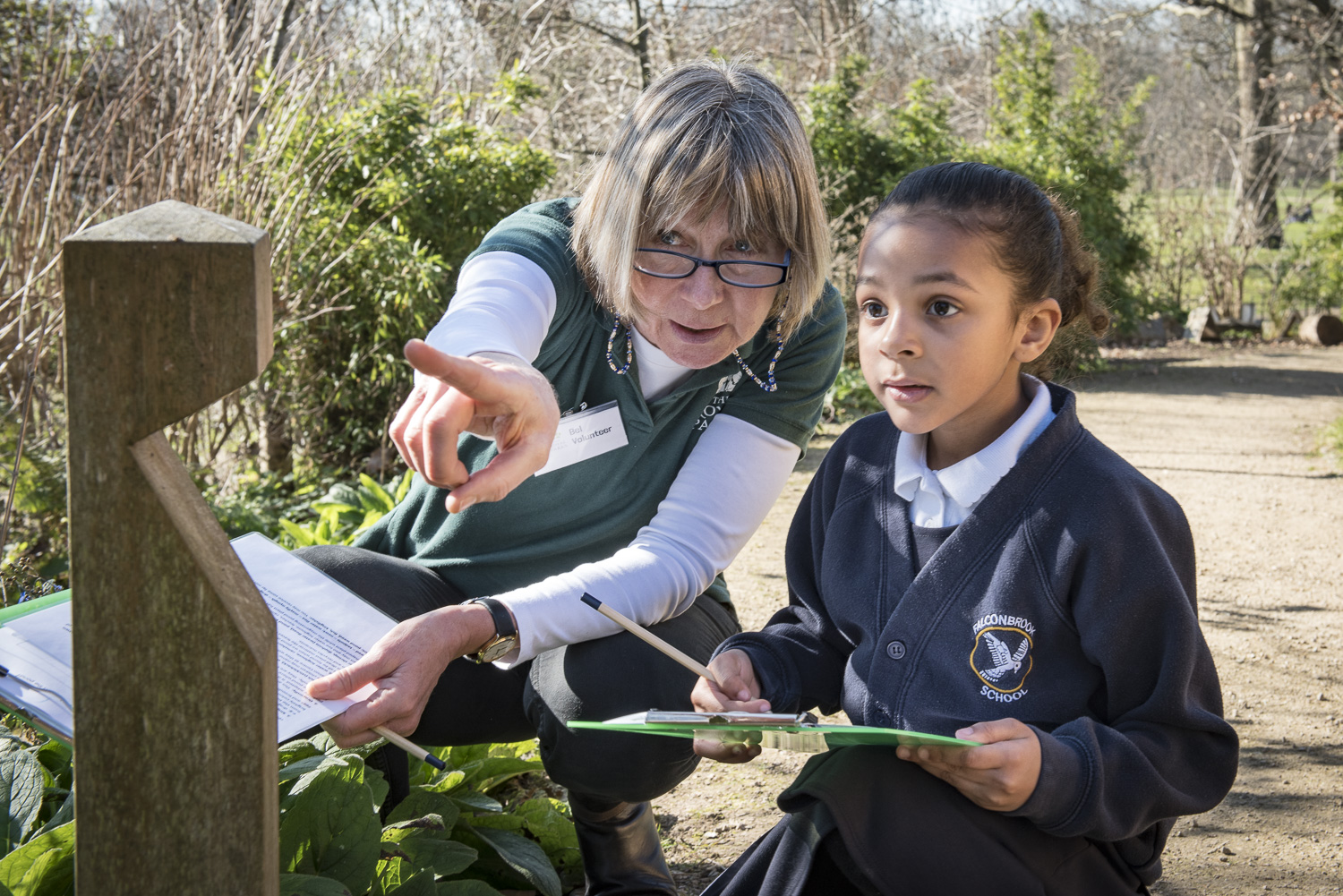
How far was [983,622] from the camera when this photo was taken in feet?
4.75

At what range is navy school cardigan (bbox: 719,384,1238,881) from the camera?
1.32 meters

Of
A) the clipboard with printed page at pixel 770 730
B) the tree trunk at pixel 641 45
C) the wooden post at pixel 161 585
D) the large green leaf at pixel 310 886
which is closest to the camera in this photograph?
the wooden post at pixel 161 585

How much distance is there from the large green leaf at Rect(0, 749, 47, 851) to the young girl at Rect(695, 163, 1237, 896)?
93 centimetres

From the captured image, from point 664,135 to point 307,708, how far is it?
1.03 m

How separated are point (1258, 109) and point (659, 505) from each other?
1588cm

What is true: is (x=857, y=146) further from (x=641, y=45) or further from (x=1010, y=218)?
(x=1010, y=218)

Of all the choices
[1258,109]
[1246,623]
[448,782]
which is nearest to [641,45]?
[1246,623]

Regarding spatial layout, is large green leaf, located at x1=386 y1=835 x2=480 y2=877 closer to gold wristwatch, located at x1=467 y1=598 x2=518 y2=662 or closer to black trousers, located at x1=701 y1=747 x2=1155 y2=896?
gold wristwatch, located at x1=467 y1=598 x2=518 y2=662

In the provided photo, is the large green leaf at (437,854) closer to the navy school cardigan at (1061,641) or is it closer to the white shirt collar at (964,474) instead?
the navy school cardigan at (1061,641)

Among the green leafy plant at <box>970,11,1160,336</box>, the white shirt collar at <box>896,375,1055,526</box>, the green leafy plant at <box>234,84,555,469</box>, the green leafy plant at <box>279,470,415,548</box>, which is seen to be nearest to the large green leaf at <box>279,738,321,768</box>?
the white shirt collar at <box>896,375,1055,526</box>

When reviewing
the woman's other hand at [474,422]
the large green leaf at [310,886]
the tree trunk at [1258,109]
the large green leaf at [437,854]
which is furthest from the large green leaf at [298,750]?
the tree trunk at [1258,109]

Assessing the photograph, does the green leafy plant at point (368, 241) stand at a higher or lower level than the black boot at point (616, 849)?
higher

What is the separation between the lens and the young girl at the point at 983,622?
133cm

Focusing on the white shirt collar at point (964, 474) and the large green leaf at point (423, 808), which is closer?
the white shirt collar at point (964, 474)
